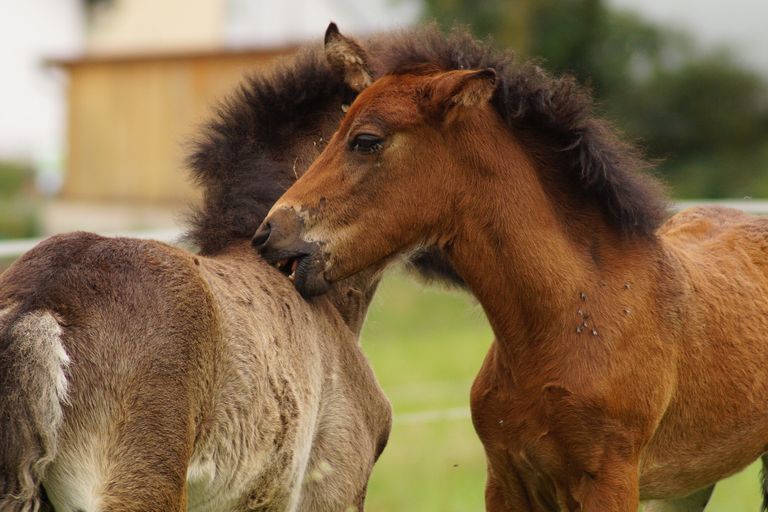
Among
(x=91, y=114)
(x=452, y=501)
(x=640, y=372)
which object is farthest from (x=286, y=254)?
(x=91, y=114)

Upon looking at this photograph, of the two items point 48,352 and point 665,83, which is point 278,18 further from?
point 48,352

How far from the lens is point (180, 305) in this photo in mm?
3906

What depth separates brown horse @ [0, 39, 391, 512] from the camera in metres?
3.61

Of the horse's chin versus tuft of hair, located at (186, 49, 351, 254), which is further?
tuft of hair, located at (186, 49, 351, 254)

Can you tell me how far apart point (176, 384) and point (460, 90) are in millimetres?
1570

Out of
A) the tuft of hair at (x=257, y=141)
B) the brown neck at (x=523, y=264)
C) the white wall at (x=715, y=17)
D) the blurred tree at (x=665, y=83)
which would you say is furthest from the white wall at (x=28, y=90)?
the brown neck at (x=523, y=264)

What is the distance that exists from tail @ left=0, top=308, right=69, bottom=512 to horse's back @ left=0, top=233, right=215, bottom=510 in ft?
0.06

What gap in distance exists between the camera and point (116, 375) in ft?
12.2

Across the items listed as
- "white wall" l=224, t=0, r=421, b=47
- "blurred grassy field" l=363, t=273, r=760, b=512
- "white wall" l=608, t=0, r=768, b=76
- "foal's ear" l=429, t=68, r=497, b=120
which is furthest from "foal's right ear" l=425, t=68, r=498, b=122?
"white wall" l=224, t=0, r=421, b=47

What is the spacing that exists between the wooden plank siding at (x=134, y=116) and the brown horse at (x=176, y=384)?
19312mm

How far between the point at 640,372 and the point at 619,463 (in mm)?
369

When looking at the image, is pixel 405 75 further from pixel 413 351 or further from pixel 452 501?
pixel 413 351

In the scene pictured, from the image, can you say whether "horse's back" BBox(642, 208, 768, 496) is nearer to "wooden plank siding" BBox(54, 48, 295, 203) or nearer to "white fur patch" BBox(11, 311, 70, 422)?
"white fur patch" BBox(11, 311, 70, 422)

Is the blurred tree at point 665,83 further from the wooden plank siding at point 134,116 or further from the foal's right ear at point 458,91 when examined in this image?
the foal's right ear at point 458,91
